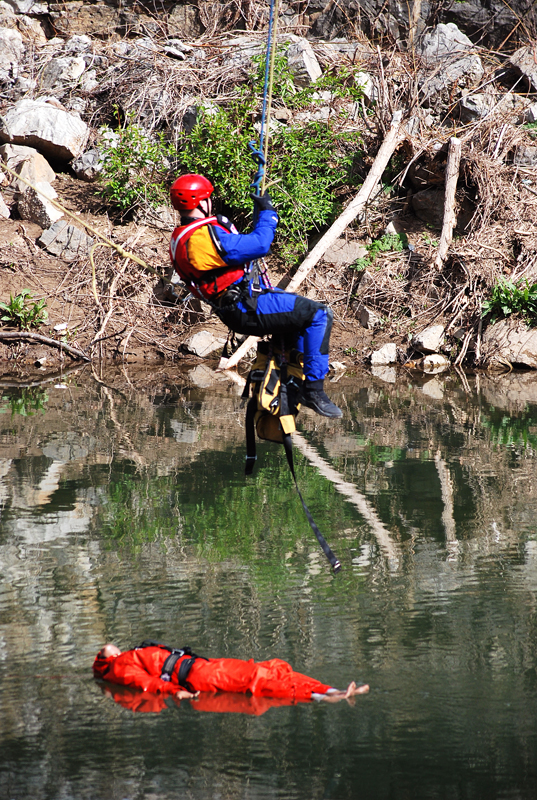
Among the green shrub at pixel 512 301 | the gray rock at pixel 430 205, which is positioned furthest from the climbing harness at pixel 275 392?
the gray rock at pixel 430 205

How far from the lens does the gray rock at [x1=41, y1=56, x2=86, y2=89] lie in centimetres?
1523

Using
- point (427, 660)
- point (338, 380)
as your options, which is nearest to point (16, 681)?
point (427, 660)

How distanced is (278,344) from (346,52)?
12200 mm

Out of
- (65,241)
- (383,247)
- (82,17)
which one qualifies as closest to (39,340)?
(65,241)

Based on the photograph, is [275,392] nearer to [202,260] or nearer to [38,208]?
[202,260]

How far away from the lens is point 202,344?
12195 mm

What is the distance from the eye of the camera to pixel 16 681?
3.86 m

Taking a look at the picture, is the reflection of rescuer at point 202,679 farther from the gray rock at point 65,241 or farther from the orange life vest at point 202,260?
the gray rock at point 65,241

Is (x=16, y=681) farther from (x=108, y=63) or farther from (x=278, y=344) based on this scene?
(x=108, y=63)

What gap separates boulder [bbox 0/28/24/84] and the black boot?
1361cm

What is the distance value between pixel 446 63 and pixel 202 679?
13381 mm

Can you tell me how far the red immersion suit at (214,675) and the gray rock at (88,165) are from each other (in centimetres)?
1205

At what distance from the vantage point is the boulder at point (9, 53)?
1539 centimetres

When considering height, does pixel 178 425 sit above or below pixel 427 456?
below
